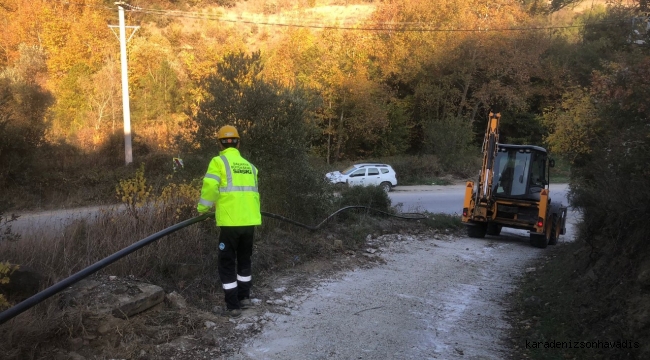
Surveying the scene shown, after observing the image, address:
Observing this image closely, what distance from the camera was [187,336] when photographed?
5402mm

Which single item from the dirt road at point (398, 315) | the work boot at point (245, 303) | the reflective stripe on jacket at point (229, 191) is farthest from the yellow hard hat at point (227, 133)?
the dirt road at point (398, 315)

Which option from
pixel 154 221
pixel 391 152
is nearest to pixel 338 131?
pixel 391 152

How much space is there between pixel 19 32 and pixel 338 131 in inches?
987

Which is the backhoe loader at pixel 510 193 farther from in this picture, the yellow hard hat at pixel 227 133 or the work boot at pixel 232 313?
the work boot at pixel 232 313

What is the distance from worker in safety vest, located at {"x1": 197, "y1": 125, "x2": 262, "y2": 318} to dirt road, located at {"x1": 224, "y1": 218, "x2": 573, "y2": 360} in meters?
0.53

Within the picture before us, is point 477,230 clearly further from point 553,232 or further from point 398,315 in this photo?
point 398,315

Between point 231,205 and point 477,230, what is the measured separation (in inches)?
434

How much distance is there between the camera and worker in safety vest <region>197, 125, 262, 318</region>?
602 centimetres

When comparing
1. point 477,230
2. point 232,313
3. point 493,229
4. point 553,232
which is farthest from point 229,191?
point 553,232

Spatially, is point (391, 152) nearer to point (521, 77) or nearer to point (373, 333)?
point (521, 77)

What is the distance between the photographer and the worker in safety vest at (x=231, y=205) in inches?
237

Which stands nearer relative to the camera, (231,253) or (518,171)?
(231,253)

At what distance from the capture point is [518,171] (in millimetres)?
15539

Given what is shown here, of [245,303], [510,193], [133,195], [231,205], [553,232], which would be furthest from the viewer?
[553,232]
